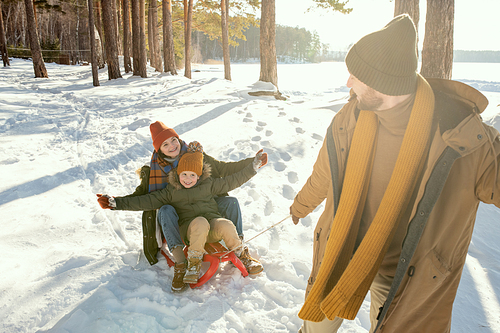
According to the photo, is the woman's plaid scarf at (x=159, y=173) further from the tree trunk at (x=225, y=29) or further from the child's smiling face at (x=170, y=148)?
the tree trunk at (x=225, y=29)

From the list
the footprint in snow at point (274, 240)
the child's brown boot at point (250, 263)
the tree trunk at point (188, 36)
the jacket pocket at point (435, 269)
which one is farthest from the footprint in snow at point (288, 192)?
the tree trunk at point (188, 36)

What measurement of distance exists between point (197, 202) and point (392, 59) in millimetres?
2179

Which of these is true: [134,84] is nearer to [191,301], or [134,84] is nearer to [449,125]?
[191,301]

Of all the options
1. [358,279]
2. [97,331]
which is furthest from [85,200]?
[358,279]

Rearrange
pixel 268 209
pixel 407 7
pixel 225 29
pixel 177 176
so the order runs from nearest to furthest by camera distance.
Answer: pixel 177 176 < pixel 268 209 < pixel 407 7 < pixel 225 29

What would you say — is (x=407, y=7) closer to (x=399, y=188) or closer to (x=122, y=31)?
(x=399, y=188)

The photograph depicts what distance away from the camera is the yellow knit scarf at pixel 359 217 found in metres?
1.47

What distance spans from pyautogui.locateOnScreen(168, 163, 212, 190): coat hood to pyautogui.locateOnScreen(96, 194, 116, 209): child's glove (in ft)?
1.78

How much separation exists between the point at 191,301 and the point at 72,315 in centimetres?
90

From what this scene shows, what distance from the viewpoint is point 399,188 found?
1503 mm

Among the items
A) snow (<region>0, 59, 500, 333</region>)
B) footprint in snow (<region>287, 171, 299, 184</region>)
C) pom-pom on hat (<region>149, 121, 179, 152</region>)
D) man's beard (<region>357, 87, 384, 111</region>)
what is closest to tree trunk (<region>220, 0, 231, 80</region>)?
snow (<region>0, 59, 500, 333</region>)

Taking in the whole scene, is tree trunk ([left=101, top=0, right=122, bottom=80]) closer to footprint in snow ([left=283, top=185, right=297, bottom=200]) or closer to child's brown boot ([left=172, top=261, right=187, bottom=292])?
footprint in snow ([left=283, top=185, right=297, bottom=200])

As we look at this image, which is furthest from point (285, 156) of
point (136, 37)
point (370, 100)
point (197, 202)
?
point (136, 37)

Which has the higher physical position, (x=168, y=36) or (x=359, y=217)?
(x=168, y=36)
